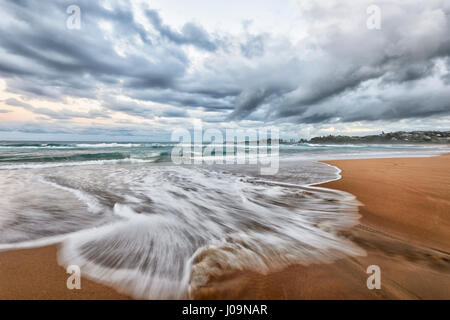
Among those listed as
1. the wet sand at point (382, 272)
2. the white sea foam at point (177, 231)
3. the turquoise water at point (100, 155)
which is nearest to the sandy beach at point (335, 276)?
the wet sand at point (382, 272)

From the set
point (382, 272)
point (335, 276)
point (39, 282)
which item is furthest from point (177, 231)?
point (382, 272)

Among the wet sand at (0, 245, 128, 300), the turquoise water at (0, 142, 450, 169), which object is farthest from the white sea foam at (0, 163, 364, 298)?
the turquoise water at (0, 142, 450, 169)

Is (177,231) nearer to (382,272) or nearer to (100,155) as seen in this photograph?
(382,272)

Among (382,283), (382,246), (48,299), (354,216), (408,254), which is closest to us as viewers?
(48,299)

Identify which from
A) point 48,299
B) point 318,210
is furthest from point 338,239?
point 48,299

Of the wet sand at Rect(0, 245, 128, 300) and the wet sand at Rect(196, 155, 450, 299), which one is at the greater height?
the wet sand at Rect(0, 245, 128, 300)

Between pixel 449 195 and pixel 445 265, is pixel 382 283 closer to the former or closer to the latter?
pixel 445 265

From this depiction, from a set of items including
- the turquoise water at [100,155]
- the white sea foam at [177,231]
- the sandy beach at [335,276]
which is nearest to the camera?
the sandy beach at [335,276]

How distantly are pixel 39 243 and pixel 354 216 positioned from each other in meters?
4.94

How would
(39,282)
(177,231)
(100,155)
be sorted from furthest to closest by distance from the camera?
(100,155) < (177,231) < (39,282)

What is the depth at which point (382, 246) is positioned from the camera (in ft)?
7.37

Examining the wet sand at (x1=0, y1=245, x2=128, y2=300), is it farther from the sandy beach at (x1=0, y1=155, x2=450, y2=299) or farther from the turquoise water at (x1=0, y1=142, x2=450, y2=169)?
the turquoise water at (x1=0, y1=142, x2=450, y2=169)

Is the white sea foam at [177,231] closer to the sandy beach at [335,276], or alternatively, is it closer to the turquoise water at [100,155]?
the sandy beach at [335,276]

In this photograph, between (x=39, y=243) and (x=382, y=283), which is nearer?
(x=382, y=283)
